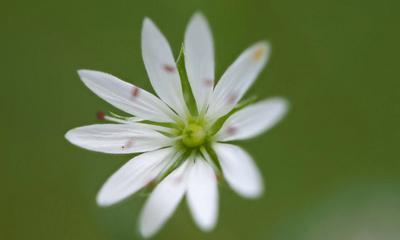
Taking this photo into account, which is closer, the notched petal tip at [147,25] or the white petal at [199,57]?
the white petal at [199,57]

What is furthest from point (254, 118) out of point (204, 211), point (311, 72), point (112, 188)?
point (311, 72)

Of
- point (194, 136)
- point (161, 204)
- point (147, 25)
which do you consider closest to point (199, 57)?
point (147, 25)

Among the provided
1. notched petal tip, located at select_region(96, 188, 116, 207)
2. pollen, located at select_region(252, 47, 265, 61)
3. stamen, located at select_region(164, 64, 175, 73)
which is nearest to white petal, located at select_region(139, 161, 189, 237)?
notched petal tip, located at select_region(96, 188, 116, 207)

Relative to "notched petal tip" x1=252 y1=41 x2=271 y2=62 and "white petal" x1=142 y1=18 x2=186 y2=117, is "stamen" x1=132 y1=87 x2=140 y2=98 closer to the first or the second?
"white petal" x1=142 y1=18 x2=186 y2=117

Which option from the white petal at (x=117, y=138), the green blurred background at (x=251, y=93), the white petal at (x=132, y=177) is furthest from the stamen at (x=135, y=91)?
the green blurred background at (x=251, y=93)

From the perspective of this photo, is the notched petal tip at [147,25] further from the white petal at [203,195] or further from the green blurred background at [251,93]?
the green blurred background at [251,93]

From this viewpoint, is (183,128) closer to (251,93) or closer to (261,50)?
(261,50)
